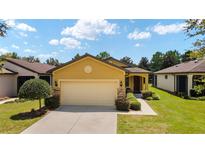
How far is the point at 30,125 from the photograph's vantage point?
32.2 feet

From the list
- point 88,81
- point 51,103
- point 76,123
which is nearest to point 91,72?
point 88,81

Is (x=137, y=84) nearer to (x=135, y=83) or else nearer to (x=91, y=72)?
(x=135, y=83)

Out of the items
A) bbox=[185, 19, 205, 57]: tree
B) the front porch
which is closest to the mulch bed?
bbox=[185, 19, 205, 57]: tree

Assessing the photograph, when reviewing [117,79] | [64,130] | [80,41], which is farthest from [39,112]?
[80,41]

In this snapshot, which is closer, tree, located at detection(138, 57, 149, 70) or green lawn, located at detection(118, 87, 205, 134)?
green lawn, located at detection(118, 87, 205, 134)

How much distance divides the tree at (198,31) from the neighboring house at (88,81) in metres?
8.28

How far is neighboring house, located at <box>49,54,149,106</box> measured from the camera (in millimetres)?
15062

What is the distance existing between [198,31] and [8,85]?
19.3 m

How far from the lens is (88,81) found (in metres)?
15.4

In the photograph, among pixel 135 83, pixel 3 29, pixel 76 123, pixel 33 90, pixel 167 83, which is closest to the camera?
pixel 3 29

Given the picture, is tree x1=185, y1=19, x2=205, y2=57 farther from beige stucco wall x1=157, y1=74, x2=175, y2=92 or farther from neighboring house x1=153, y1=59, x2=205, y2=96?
beige stucco wall x1=157, y1=74, x2=175, y2=92

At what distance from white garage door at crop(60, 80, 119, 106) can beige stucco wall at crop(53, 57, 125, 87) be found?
39 centimetres

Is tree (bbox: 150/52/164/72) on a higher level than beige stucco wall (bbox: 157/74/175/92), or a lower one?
higher

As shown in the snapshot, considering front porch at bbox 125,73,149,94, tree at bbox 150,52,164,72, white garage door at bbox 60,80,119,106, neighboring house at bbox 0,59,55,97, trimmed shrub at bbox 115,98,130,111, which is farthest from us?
tree at bbox 150,52,164,72
